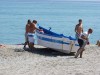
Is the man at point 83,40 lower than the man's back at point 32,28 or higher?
lower

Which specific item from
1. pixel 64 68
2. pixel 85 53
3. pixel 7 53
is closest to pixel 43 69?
pixel 64 68

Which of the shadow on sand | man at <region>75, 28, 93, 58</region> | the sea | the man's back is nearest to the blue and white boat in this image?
the shadow on sand

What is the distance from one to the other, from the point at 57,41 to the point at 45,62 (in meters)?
3.07

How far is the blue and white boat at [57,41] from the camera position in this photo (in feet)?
59.3

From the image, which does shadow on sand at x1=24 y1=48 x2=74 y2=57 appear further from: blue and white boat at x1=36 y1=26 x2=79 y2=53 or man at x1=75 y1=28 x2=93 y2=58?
man at x1=75 y1=28 x2=93 y2=58

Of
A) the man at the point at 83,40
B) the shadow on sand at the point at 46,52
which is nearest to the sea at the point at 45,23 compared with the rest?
the shadow on sand at the point at 46,52

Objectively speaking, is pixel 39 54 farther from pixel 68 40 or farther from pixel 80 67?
pixel 80 67

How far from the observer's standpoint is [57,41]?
18.5 meters

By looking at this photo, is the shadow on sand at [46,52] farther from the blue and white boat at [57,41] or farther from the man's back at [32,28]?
the man's back at [32,28]

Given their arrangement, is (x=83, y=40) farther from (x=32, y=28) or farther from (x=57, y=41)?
(x=32, y=28)

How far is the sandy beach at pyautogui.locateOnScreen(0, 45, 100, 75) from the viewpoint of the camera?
13617mm

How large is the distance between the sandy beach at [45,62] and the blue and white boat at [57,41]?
0.96 feet

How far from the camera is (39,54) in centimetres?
1809

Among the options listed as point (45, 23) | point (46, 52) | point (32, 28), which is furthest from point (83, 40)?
point (45, 23)
